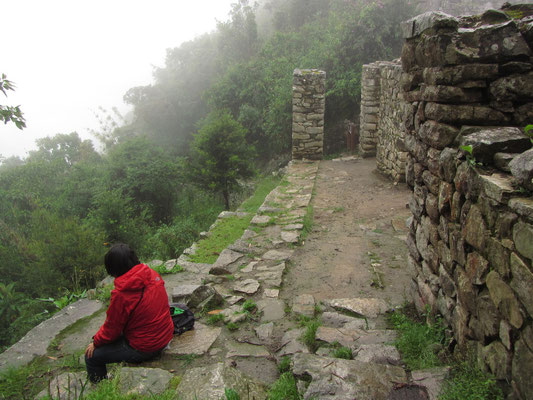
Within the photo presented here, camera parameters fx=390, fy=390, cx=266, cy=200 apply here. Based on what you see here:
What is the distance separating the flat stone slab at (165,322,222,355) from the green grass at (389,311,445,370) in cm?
160

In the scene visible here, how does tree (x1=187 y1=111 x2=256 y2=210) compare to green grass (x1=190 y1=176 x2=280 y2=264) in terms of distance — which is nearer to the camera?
green grass (x1=190 y1=176 x2=280 y2=264)

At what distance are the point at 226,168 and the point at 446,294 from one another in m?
8.65

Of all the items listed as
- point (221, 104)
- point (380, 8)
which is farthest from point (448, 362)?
point (221, 104)

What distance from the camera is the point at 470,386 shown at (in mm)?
2125

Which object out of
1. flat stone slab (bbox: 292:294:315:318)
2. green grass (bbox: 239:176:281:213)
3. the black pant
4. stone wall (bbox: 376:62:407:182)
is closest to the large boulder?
flat stone slab (bbox: 292:294:315:318)

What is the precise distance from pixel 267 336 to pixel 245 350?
0.28m

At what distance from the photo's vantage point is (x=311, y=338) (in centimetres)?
323

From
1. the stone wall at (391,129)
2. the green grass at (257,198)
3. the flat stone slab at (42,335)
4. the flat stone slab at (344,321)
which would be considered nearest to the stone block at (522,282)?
the flat stone slab at (344,321)

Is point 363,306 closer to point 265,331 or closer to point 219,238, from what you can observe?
point 265,331

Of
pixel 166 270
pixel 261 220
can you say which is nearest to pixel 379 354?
pixel 166 270

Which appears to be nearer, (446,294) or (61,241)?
(446,294)

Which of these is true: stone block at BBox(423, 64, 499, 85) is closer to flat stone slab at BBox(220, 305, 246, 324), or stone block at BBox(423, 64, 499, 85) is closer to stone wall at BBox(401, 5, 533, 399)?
stone wall at BBox(401, 5, 533, 399)

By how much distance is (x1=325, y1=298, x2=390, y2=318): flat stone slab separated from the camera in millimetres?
3742

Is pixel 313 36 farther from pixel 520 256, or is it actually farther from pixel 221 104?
pixel 520 256
